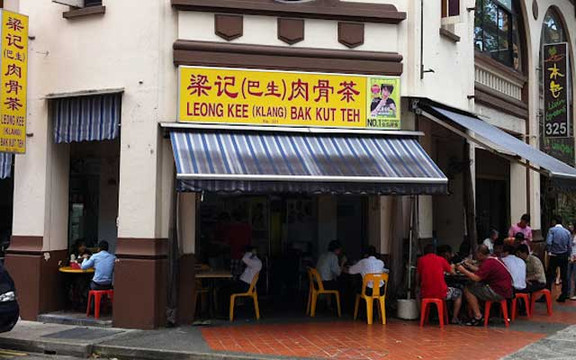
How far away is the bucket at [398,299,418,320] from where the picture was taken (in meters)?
10.5

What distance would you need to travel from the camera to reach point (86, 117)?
10641 millimetres

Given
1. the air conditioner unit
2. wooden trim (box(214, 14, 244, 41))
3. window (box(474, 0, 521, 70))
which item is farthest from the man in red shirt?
the air conditioner unit

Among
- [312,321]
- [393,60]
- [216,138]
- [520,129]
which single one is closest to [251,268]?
[312,321]

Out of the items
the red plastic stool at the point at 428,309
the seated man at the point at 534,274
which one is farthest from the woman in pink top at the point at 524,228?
the red plastic stool at the point at 428,309

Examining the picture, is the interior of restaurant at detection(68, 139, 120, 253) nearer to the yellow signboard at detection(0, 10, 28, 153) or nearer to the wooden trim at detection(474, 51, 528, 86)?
the yellow signboard at detection(0, 10, 28, 153)

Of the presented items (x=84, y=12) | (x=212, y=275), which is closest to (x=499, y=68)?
(x=212, y=275)

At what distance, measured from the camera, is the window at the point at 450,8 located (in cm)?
1148

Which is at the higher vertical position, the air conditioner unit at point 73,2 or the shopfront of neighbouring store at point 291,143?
the air conditioner unit at point 73,2

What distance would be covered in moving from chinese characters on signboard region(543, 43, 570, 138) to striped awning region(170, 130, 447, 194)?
23.9 feet

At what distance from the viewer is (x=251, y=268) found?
34.3 ft

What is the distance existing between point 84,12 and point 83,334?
5220 mm

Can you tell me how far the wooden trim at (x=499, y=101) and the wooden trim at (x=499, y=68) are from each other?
53cm

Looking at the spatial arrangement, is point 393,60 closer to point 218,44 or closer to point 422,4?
point 422,4

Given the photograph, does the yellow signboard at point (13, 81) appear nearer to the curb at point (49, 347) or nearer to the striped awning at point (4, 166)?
the striped awning at point (4, 166)
